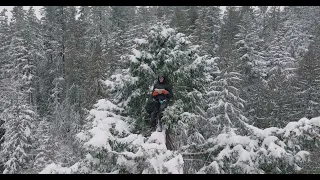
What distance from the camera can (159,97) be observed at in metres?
11.7

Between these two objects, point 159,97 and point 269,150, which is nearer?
point 269,150

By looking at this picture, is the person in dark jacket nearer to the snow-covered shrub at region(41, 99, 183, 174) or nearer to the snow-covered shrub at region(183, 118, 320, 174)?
the snow-covered shrub at region(41, 99, 183, 174)

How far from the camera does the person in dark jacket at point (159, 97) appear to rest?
1149 centimetres

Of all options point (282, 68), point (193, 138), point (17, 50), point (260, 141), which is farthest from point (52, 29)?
point (260, 141)

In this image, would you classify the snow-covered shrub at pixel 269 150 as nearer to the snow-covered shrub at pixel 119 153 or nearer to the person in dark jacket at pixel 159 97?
the snow-covered shrub at pixel 119 153

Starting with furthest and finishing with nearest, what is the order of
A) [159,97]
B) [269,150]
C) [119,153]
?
[159,97], [269,150], [119,153]

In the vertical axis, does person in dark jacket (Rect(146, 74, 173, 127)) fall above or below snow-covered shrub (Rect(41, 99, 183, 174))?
above

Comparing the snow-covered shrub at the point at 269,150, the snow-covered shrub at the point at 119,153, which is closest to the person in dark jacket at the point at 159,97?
the snow-covered shrub at the point at 119,153

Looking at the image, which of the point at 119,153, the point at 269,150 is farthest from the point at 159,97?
the point at 269,150

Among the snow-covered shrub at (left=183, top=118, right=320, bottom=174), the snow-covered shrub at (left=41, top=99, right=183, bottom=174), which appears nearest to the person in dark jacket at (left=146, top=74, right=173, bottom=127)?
the snow-covered shrub at (left=41, top=99, right=183, bottom=174)

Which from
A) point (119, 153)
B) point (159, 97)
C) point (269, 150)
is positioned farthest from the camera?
point (159, 97)

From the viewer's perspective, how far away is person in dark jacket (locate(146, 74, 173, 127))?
11492mm

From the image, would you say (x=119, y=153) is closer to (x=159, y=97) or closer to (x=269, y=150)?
(x=159, y=97)

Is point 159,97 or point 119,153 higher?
point 159,97
